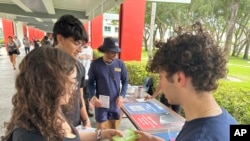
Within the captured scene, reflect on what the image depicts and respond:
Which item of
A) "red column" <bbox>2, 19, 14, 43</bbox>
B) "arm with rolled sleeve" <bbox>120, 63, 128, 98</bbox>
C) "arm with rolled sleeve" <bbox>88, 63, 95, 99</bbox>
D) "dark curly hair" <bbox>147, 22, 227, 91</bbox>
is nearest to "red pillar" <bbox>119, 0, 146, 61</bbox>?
"arm with rolled sleeve" <bbox>120, 63, 128, 98</bbox>

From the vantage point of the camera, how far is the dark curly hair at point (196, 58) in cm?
101

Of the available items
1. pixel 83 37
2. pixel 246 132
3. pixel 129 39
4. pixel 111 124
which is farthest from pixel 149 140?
pixel 129 39

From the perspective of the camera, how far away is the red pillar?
559 centimetres

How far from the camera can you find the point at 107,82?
2.83 metres

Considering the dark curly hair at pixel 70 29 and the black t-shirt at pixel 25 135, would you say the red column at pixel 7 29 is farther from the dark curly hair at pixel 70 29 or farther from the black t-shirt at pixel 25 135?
the black t-shirt at pixel 25 135

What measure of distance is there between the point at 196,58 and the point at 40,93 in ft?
2.36

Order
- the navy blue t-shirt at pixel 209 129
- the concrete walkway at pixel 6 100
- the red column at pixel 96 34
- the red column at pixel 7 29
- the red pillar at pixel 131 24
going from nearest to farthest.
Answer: the navy blue t-shirt at pixel 209 129, the concrete walkway at pixel 6 100, the red pillar at pixel 131 24, the red column at pixel 96 34, the red column at pixel 7 29

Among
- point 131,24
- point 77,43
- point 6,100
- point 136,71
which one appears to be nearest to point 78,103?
point 77,43

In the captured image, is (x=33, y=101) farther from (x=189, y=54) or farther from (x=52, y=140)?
(x=189, y=54)

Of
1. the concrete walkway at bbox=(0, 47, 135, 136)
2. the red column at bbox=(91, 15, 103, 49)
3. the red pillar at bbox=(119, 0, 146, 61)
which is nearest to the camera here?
the concrete walkway at bbox=(0, 47, 135, 136)

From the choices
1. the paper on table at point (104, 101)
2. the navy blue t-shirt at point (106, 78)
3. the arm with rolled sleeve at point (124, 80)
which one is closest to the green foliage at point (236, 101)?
the arm with rolled sleeve at point (124, 80)

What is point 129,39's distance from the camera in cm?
566

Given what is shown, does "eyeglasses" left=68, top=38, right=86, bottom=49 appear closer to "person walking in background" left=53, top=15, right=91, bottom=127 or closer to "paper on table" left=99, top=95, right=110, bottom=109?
"person walking in background" left=53, top=15, right=91, bottom=127

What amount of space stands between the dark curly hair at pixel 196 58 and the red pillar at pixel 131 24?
4.56 meters
